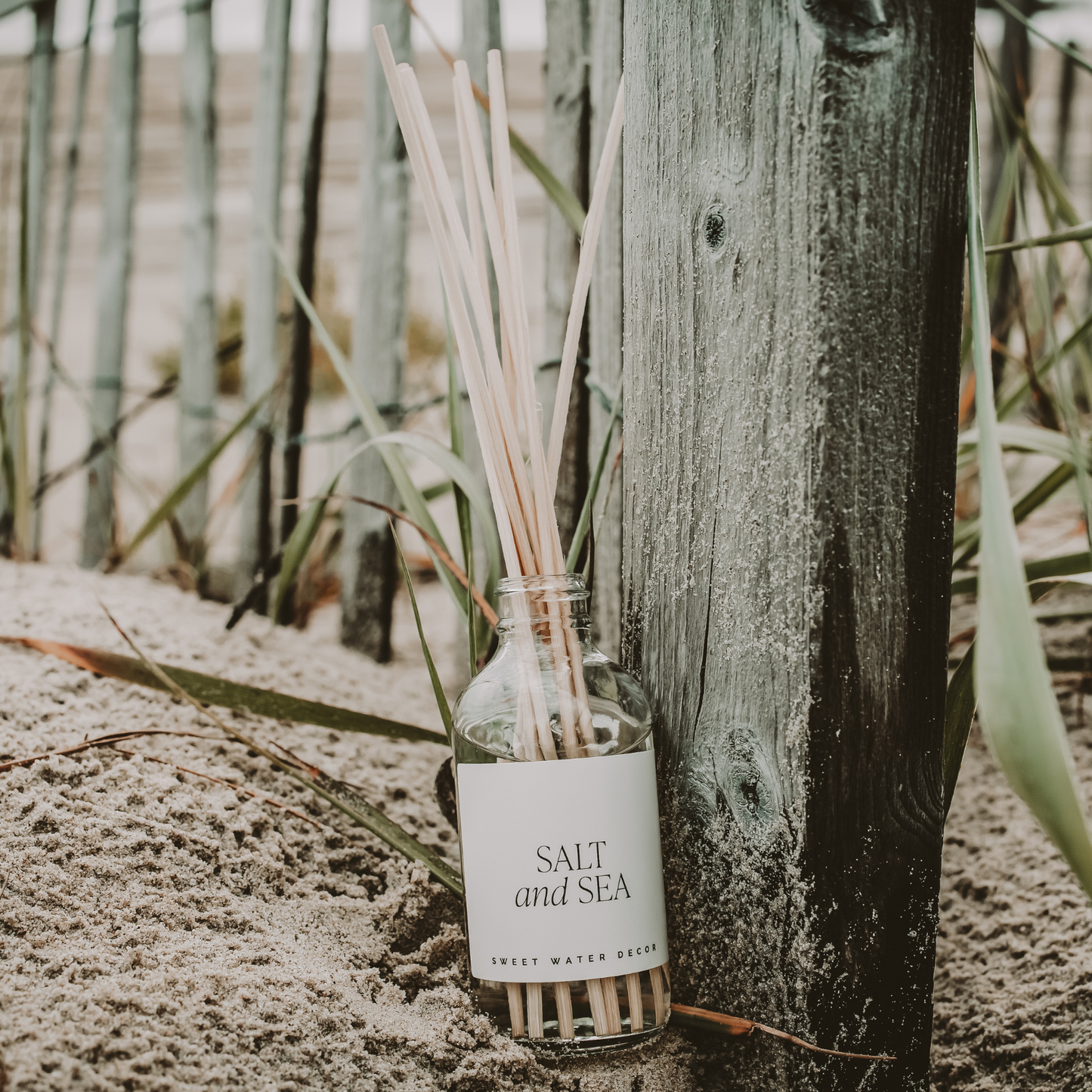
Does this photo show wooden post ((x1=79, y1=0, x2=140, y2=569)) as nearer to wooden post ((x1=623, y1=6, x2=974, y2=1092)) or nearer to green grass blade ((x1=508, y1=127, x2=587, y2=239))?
green grass blade ((x1=508, y1=127, x2=587, y2=239))

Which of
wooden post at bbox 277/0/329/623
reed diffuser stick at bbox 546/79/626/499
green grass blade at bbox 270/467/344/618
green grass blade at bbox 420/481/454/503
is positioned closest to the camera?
reed diffuser stick at bbox 546/79/626/499

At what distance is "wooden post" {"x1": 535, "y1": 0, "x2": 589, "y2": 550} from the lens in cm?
101

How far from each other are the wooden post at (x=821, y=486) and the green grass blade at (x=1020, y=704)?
0.12 m

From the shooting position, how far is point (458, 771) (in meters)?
0.63

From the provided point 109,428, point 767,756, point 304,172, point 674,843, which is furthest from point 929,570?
point 109,428

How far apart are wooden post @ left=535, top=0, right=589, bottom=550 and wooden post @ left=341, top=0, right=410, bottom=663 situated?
1.06 ft

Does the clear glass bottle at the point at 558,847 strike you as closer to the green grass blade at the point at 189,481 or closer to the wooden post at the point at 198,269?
the green grass blade at the point at 189,481

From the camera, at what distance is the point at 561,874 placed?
584mm

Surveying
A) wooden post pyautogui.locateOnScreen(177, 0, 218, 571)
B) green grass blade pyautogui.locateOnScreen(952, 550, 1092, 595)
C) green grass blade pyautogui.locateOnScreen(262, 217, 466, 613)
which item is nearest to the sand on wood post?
wooden post pyautogui.locateOnScreen(177, 0, 218, 571)

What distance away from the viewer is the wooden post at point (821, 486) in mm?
559

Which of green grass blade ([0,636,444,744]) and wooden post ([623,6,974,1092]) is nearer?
wooden post ([623,6,974,1092])

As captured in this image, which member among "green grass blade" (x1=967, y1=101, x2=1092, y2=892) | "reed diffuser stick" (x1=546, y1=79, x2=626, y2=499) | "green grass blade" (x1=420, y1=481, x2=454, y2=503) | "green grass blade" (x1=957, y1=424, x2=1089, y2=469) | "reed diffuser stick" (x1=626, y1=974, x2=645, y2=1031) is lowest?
"reed diffuser stick" (x1=626, y1=974, x2=645, y2=1031)

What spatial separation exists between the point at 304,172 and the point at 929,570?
111 centimetres

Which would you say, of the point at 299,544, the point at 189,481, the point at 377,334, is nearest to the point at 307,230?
the point at 377,334
